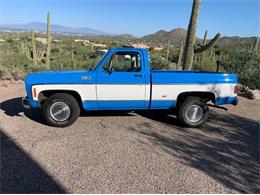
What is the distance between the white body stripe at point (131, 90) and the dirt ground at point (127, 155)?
2.40 ft

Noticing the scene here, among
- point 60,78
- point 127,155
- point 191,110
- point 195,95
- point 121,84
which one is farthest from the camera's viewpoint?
point 195,95

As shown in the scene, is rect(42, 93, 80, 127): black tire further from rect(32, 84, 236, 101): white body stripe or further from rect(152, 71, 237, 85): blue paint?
rect(152, 71, 237, 85): blue paint

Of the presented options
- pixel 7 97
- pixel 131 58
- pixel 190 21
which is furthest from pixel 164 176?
pixel 190 21

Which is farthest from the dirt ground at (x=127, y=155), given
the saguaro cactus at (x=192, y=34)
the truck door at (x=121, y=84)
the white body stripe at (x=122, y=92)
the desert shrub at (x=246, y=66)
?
the desert shrub at (x=246, y=66)

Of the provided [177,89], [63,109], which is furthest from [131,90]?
[63,109]

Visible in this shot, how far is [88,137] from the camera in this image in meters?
6.02

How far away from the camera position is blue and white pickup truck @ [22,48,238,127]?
21.4ft

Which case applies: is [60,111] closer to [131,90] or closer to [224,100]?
Answer: [131,90]

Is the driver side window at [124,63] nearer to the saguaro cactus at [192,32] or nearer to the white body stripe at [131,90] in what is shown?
the white body stripe at [131,90]

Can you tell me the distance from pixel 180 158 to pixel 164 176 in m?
0.79

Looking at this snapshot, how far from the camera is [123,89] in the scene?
6.65 metres

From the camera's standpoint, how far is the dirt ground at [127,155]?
13.6 feet

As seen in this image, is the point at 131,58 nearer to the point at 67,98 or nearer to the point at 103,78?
the point at 103,78

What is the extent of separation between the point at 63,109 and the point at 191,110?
3110 millimetres
